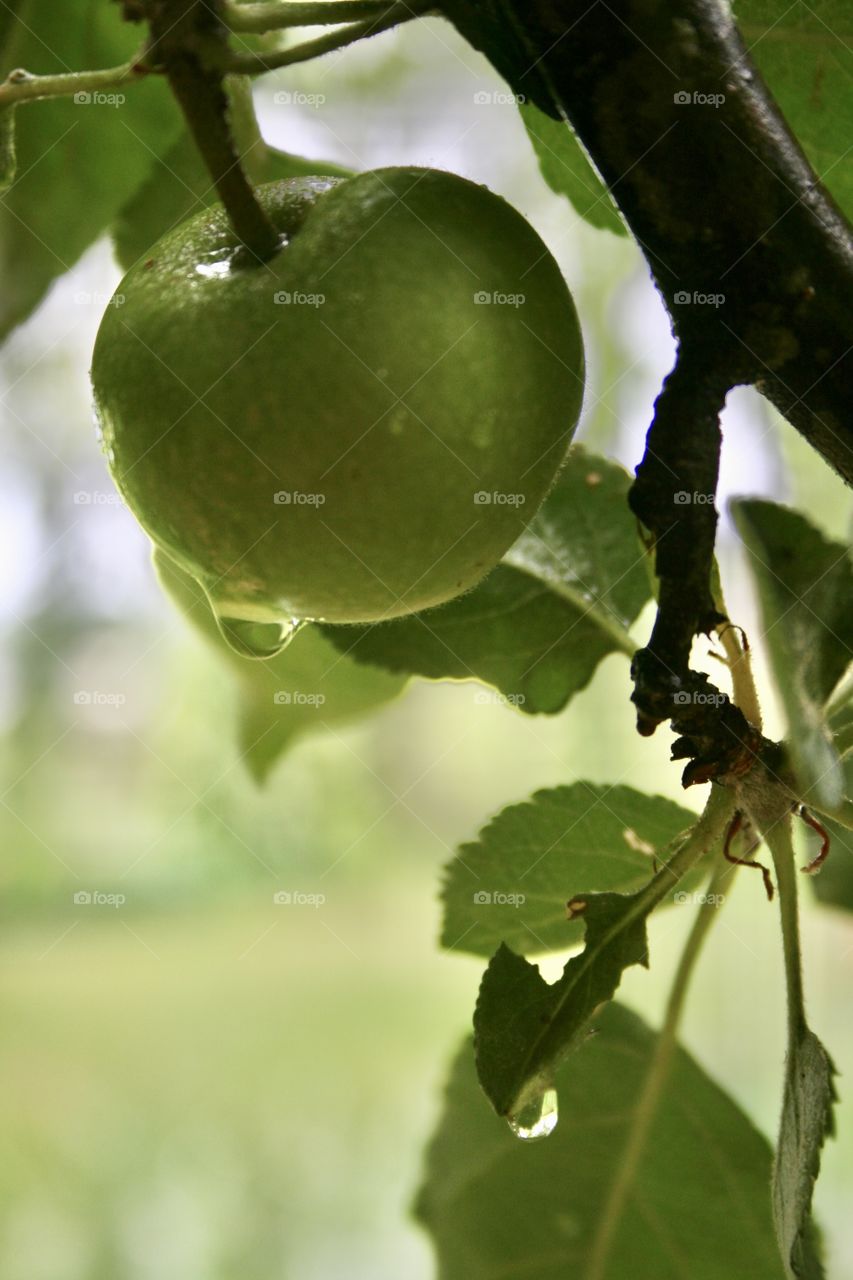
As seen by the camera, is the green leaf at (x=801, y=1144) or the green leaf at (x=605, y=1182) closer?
the green leaf at (x=801, y=1144)

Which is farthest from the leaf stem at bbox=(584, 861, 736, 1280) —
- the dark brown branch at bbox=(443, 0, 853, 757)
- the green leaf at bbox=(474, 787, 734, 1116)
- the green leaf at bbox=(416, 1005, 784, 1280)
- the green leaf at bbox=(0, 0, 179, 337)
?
the green leaf at bbox=(0, 0, 179, 337)

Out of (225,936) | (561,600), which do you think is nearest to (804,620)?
(561,600)

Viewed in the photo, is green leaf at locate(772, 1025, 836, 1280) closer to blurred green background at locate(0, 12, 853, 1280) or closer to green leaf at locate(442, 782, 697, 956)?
green leaf at locate(442, 782, 697, 956)

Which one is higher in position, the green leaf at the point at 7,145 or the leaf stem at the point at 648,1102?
the green leaf at the point at 7,145

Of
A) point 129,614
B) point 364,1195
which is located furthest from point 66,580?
point 364,1195

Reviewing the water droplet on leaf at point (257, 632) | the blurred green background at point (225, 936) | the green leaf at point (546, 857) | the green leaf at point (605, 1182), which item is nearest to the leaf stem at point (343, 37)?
the water droplet on leaf at point (257, 632)

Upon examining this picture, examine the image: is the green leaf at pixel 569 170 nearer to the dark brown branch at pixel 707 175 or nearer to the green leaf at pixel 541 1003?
the dark brown branch at pixel 707 175

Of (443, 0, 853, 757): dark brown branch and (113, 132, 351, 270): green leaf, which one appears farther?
(113, 132, 351, 270): green leaf

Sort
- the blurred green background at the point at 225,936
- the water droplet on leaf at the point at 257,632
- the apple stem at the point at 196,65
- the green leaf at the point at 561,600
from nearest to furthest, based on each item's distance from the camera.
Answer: the apple stem at the point at 196,65 < the water droplet on leaf at the point at 257,632 < the green leaf at the point at 561,600 < the blurred green background at the point at 225,936
